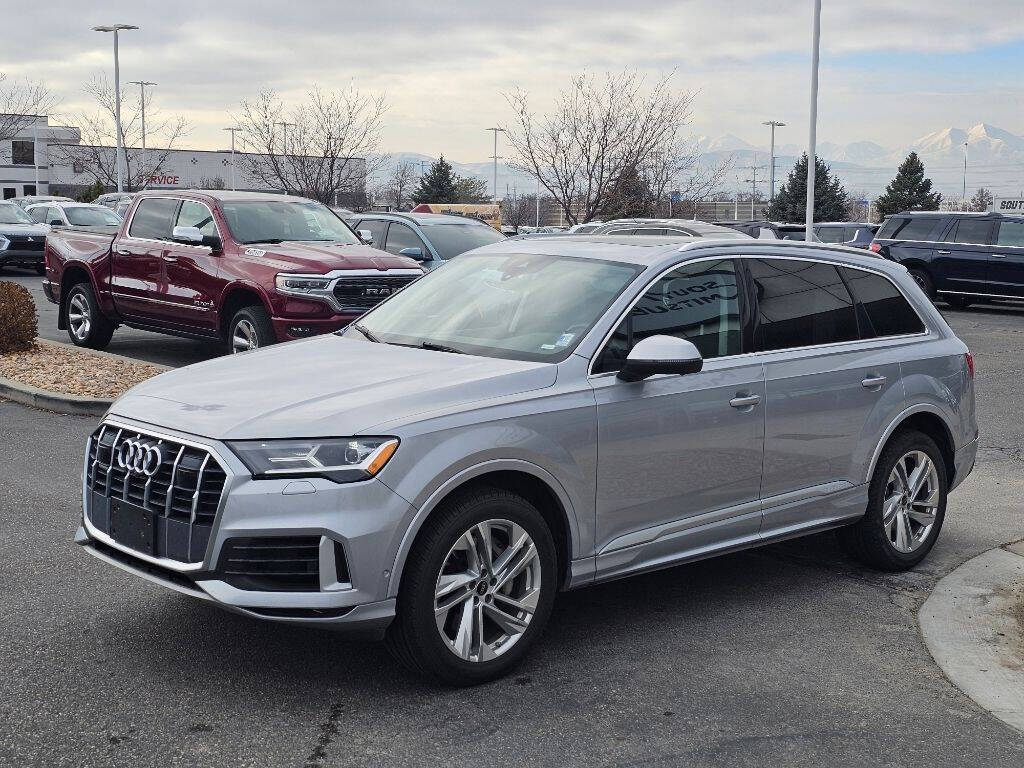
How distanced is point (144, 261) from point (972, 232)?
16.3 meters

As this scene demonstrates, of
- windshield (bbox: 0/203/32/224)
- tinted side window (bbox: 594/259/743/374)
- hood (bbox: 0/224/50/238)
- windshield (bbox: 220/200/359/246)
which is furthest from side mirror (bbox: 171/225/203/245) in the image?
windshield (bbox: 0/203/32/224)

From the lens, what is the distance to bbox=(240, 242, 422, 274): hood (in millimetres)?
12312

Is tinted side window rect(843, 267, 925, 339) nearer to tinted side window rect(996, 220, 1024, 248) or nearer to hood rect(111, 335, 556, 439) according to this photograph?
hood rect(111, 335, 556, 439)

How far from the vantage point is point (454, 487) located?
4504 mm

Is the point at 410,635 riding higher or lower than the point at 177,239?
lower

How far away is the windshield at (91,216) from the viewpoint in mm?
30953

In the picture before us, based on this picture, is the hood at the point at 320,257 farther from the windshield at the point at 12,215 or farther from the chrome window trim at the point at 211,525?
the windshield at the point at 12,215

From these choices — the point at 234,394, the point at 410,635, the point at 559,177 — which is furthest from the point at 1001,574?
the point at 559,177

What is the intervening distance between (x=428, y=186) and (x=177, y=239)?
65.7 meters

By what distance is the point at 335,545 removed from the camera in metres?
4.29

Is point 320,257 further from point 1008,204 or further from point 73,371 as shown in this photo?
point 1008,204

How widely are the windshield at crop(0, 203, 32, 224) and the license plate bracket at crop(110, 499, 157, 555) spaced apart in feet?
89.5

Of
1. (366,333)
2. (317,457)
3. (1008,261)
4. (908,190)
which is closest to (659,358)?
(317,457)

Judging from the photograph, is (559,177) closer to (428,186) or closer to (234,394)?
(234,394)
